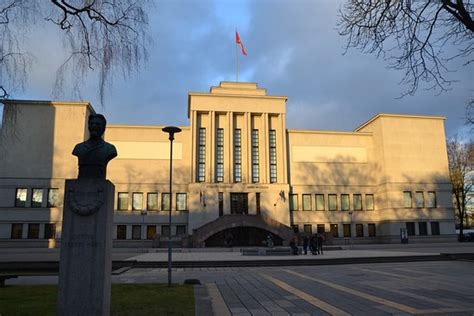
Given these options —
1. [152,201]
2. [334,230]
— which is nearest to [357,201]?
[334,230]

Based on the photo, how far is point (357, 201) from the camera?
64938 millimetres

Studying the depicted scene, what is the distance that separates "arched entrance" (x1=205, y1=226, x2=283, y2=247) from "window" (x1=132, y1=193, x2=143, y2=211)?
11909 millimetres

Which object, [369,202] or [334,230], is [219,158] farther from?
[369,202]

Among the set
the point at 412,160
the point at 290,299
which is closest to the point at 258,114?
the point at 412,160

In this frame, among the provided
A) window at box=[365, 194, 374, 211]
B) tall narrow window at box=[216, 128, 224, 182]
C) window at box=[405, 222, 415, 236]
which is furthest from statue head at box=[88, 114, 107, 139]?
window at box=[365, 194, 374, 211]

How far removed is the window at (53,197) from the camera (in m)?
57.1

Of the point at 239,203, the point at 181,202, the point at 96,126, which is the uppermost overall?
the point at 181,202

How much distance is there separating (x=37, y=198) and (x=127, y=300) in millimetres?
52138

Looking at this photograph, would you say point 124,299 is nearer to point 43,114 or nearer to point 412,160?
point 43,114

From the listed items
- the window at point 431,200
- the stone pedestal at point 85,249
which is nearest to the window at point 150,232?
the window at point 431,200

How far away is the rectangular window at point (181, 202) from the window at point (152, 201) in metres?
3.18

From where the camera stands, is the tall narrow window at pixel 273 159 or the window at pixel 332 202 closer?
the tall narrow window at pixel 273 159

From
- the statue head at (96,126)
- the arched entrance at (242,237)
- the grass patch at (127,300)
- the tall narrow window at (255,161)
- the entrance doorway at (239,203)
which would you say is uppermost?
the tall narrow window at (255,161)

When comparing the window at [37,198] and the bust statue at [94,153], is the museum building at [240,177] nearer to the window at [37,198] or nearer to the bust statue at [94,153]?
the window at [37,198]
